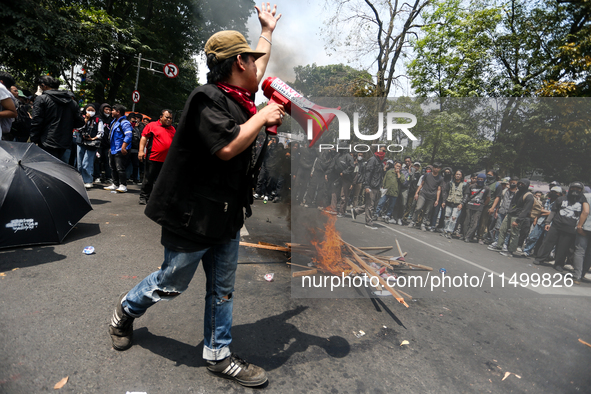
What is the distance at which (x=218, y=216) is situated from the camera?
6.12 ft

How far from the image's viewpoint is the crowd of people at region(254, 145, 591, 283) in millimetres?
3178

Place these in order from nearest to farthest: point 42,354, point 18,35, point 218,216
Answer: point 218,216 → point 42,354 → point 18,35

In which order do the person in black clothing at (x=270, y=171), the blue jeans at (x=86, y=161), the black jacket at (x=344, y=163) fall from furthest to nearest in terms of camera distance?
the person in black clothing at (x=270, y=171) < the blue jeans at (x=86, y=161) < the black jacket at (x=344, y=163)

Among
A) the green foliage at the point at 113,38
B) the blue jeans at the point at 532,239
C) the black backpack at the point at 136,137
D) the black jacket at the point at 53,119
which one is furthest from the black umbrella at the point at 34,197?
the green foliage at the point at 113,38

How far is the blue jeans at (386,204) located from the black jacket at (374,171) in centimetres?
21

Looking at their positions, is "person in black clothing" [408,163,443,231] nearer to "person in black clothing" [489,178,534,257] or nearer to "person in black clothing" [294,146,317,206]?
"person in black clothing" [489,178,534,257]

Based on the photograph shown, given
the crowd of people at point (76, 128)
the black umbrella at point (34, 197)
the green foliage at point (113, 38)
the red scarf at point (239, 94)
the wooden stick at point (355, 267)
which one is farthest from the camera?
the green foliage at point (113, 38)

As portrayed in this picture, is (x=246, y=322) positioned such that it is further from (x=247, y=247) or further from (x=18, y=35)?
(x=18, y=35)

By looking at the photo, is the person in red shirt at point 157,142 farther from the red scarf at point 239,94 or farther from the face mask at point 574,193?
the face mask at point 574,193

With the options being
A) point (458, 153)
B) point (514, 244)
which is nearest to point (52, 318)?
point (458, 153)

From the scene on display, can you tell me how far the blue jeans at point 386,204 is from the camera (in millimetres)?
3365

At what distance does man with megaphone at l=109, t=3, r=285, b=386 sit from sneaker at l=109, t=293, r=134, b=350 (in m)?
0.16

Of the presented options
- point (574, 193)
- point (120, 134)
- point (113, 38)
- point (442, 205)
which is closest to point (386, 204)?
point (442, 205)

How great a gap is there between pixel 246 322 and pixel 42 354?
4.40 ft
